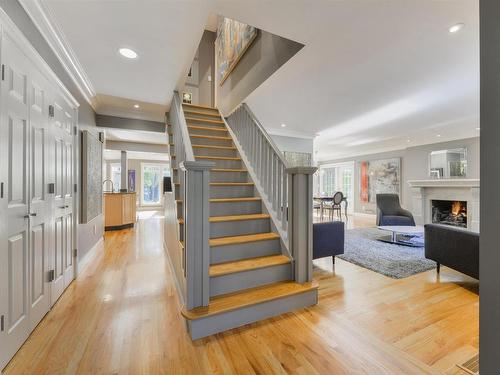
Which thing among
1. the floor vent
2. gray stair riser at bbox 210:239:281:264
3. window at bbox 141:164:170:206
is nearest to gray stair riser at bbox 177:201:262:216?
gray stair riser at bbox 210:239:281:264

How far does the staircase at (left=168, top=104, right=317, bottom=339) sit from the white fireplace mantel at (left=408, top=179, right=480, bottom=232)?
549cm

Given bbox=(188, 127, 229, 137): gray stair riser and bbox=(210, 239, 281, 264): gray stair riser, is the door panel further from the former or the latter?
bbox=(188, 127, 229, 137): gray stair riser

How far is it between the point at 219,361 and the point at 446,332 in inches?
68.7

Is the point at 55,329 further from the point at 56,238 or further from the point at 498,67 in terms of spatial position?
the point at 498,67

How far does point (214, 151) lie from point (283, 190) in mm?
1579

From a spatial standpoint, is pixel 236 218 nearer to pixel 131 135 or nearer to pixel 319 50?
pixel 319 50

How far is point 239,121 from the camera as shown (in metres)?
4.01

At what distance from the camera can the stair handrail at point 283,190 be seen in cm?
221

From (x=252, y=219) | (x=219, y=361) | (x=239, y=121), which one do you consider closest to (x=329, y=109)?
(x=239, y=121)

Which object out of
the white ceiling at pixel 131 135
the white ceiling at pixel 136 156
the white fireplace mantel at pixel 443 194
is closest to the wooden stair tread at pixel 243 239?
the white ceiling at pixel 131 135

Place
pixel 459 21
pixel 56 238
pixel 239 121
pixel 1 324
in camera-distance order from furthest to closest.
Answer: pixel 239 121, pixel 56 238, pixel 459 21, pixel 1 324

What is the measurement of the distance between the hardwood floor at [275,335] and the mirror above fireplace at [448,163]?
188 inches


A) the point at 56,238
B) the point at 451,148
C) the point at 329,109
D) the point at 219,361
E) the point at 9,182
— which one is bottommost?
the point at 219,361

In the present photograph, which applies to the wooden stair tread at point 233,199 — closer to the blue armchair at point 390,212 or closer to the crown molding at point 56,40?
the crown molding at point 56,40
